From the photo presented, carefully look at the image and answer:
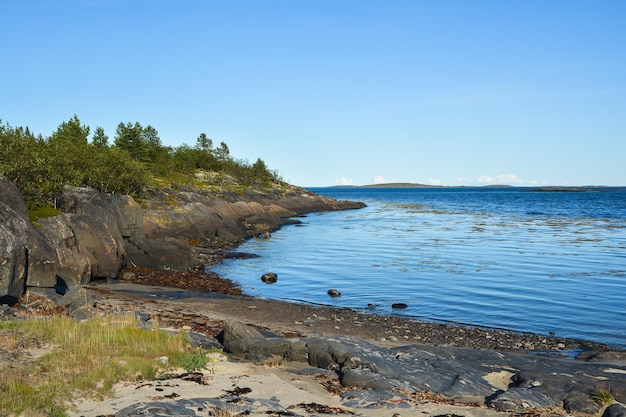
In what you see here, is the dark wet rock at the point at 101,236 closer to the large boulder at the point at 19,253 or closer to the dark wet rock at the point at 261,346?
the large boulder at the point at 19,253

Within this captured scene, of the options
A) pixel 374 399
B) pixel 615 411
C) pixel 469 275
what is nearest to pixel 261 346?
pixel 374 399

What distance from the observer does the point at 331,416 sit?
11.9 metres

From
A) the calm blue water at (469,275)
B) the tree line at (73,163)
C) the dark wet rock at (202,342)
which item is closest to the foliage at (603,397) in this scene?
the calm blue water at (469,275)

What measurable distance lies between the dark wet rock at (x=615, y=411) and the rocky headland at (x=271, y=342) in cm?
3

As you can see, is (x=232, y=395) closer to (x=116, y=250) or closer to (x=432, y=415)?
(x=432, y=415)

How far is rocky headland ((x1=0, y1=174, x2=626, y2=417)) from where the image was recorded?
42.6 ft

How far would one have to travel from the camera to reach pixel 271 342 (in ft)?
57.3

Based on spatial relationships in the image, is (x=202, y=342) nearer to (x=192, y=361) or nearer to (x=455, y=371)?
(x=192, y=361)

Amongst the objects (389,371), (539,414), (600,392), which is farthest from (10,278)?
(600,392)

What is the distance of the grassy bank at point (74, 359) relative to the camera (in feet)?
37.8

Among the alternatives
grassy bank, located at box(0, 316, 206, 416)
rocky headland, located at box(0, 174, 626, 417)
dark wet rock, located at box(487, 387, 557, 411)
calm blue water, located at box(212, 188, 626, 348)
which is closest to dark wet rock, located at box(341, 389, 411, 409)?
rocky headland, located at box(0, 174, 626, 417)

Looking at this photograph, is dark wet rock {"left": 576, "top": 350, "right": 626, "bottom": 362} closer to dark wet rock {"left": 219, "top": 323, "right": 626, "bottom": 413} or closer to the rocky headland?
the rocky headland

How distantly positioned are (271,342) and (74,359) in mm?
6036

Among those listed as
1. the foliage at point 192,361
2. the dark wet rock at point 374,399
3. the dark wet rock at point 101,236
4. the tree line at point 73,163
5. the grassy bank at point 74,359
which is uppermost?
the tree line at point 73,163
